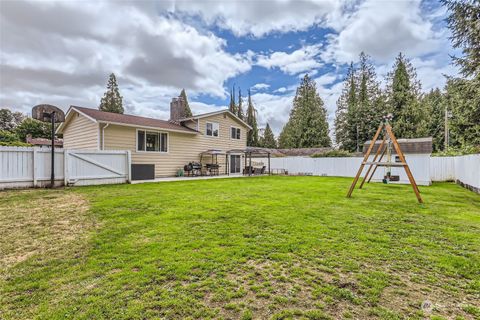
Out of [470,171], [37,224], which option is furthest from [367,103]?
[37,224]

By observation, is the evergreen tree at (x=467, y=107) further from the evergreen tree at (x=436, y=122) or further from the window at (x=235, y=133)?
the evergreen tree at (x=436, y=122)

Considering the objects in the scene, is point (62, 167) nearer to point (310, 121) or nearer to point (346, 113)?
point (310, 121)

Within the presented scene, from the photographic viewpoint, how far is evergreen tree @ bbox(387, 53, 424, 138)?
2525 cm

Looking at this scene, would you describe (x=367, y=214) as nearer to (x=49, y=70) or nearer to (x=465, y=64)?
(x=465, y=64)

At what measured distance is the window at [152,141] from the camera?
45.1ft

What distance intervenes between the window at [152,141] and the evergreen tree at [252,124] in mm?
26529

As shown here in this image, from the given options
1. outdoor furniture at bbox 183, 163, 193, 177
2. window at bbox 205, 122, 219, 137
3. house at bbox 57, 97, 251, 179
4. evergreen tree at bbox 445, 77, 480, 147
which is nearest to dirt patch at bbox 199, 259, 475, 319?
evergreen tree at bbox 445, 77, 480, 147

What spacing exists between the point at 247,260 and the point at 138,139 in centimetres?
1241

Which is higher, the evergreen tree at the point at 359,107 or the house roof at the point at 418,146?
the evergreen tree at the point at 359,107

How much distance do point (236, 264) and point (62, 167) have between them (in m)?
9.18

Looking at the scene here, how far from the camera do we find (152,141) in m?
14.4

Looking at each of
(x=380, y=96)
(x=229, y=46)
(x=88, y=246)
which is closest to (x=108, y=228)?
(x=88, y=246)

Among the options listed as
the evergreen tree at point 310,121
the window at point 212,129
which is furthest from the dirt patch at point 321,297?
the evergreen tree at point 310,121

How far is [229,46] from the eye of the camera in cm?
1616
